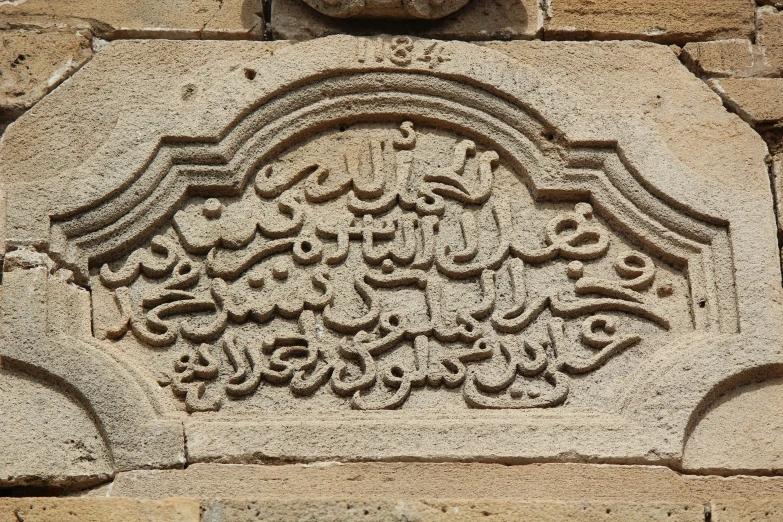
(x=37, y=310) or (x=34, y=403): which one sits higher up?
(x=37, y=310)

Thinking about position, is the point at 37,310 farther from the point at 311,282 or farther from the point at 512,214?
the point at 512,214

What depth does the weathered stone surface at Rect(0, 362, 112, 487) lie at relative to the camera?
3.88 meters

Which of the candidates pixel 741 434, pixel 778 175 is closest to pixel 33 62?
pixel 778 175

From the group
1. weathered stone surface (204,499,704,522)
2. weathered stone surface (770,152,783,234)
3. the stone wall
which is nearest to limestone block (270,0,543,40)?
the stone wall

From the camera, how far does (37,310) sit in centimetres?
410

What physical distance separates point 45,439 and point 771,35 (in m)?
2.62

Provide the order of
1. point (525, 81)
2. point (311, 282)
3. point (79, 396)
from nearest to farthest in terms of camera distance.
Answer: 1. point (79, 396)
2. point (311, 282)
3. point (525, 81)

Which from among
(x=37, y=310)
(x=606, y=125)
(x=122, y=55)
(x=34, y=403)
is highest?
(x=122, y=55)

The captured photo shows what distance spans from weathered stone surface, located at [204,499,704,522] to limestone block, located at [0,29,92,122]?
1562mm

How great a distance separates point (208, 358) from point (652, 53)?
1745 millimetres

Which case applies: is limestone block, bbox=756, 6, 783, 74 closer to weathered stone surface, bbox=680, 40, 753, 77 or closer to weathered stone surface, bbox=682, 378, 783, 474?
weathered stone surface, bbox=680, 40, 753, 77

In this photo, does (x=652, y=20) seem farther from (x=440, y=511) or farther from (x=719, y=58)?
(x=440, y=511)

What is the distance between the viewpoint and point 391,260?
4.27 metres

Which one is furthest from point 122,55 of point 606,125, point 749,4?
point 749,4
